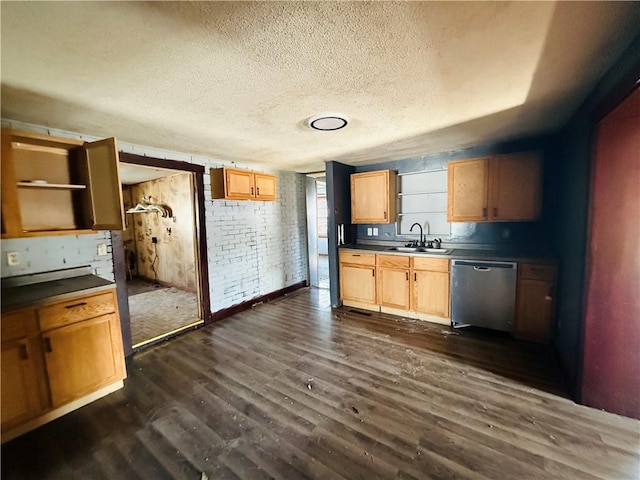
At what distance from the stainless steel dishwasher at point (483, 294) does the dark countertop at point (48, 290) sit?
361cm

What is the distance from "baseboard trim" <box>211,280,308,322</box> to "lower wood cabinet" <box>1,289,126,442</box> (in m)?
1.50

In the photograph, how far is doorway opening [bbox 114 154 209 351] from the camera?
3.56m

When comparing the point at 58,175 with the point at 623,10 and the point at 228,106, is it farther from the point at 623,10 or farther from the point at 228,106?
the point at 623,10

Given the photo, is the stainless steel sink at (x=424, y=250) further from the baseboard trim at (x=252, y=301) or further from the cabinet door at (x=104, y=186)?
the cabinet door at (x=104, y=186)

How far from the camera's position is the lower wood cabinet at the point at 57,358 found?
5.86ft

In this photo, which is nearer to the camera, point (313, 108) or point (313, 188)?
point (313, 108)

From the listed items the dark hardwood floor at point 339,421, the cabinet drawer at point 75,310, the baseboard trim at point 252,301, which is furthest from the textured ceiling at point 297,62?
the baseboard trim at point 252,301

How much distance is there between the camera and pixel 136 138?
8.87 feet

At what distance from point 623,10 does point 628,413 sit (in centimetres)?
242

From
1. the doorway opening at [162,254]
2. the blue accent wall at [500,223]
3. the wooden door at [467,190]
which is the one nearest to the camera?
the blue accent wall at [500,223]

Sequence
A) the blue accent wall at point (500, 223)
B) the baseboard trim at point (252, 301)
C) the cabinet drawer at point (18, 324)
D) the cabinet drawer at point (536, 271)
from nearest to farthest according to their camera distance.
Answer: the cabinet drawer at point (18, 324) → the cabinet drawer at point (536, 271) → the blue accent wall at point (500, 223) → the baseboard trim at point (252, 301)

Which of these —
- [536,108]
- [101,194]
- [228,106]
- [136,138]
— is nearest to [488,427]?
[536,108]

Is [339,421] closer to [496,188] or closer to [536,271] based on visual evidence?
[536,271]

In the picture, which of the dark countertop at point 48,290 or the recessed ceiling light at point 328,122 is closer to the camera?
the dark countertop at point 48,290
